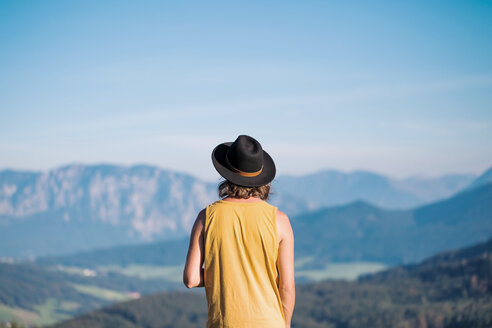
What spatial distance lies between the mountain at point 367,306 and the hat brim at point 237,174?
Answer: 145029 millimetres

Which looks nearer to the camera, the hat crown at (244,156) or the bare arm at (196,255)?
the bare arm at (196,255)

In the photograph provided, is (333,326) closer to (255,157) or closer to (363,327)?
(363,327)

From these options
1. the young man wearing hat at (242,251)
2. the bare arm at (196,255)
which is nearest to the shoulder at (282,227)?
the young man wearing hat at (242,251)

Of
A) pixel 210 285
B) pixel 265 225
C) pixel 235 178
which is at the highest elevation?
pixel 235 178

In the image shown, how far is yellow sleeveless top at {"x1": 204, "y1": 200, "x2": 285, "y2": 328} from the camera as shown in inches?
173

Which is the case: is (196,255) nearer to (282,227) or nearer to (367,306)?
(282,227)

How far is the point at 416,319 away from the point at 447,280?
160 feet

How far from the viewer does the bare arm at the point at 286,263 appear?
443 centimetres

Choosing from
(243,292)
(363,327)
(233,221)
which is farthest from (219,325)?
(363,327)

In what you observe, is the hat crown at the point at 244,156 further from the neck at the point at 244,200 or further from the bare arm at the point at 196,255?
the bare arm at the point at 196,255

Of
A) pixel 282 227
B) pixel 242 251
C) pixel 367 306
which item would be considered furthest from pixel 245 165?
pixel 367 306

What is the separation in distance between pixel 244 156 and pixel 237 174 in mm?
162

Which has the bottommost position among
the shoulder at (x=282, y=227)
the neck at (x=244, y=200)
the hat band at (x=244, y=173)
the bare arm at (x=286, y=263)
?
the bare arm at (x=286, y=263)

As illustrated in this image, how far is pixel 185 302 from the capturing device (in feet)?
626
